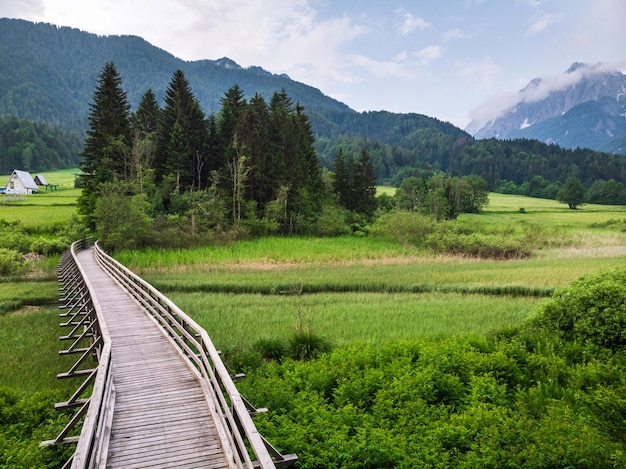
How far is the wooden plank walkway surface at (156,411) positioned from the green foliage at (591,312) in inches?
471

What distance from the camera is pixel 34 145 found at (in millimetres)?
116500

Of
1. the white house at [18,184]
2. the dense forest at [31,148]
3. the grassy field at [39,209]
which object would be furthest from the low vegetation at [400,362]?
the dense forest at [31,148]

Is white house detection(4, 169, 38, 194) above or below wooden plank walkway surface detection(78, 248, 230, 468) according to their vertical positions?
above

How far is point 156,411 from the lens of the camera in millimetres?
8102

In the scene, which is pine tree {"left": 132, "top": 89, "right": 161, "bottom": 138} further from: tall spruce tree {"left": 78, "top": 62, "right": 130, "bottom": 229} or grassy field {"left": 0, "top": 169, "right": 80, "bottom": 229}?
grassy field {"left": 0, "top": 169, "right": 80, "bottom": 229}

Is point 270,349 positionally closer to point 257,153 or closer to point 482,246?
point 482,246

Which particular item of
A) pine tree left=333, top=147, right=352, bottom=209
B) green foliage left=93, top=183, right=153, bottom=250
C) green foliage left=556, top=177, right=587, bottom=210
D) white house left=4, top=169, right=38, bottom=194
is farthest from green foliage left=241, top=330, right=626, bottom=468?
green foliage left=556, top=177, right=587, bottom=210

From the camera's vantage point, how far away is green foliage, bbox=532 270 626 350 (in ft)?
41.0

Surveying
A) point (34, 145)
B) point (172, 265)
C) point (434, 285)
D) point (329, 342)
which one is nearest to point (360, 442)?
point (329, 342)

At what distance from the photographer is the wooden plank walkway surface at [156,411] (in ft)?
22.0

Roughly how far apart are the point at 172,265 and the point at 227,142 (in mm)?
26851

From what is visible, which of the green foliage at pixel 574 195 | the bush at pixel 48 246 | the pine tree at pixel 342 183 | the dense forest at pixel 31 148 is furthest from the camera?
the dense forest at pixel 31 148

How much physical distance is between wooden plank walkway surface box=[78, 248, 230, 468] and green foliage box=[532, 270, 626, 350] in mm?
11964

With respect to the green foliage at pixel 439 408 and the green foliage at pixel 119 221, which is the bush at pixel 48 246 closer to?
the green foliage at pixel 119 221
